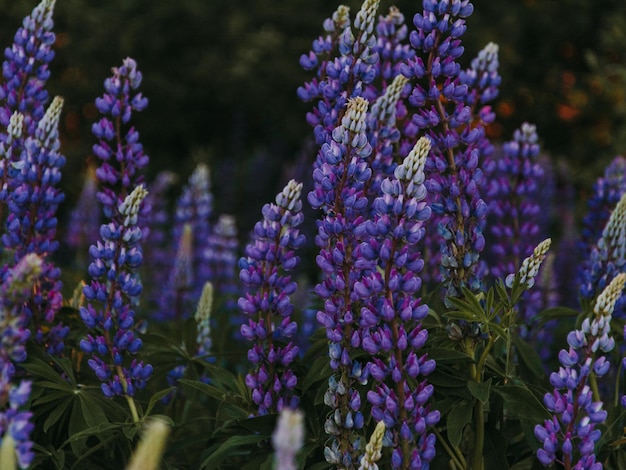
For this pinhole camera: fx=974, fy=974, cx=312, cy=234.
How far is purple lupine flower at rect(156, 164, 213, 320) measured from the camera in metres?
5.08

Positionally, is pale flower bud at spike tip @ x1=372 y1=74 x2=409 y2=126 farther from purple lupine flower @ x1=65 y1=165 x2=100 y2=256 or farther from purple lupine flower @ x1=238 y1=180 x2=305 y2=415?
purple lupine flower @ x1=65 y1=165 x2=100 y2=256

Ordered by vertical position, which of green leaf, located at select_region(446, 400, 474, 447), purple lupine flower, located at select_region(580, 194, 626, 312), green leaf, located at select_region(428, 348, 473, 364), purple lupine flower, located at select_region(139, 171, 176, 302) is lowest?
green leaf, located at select_region(446, 400, 474, 447)

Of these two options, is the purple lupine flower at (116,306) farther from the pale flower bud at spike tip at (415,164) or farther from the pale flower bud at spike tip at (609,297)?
the pale flower bud at spike tip at (609,297)

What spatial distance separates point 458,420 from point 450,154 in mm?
760

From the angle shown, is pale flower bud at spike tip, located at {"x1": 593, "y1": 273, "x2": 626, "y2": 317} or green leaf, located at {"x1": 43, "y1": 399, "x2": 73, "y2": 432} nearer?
pale flower bud at spike tip, located at {"x1": 593, "y1": 273, "x2": 626, "y2": 317}

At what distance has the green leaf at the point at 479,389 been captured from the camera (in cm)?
243

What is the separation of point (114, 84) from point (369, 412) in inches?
52.4

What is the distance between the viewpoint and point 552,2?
33.7 feet

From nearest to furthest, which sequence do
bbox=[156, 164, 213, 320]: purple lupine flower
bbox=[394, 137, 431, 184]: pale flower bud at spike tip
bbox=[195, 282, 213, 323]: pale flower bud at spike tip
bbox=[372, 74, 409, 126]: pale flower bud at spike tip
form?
Result: bbox=[394, 137, 431, 184]: pale flower bud at spike tip → bbox=[372, 74, 409, 126]: pale flower bud at spike tip → bbox=[195, 282, 213, 323]: pale flower bud at spike tip → bbox=[156, 164, 213, 320]: purple lupine flower

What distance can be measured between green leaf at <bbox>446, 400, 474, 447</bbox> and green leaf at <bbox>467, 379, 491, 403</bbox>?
0.19 ft

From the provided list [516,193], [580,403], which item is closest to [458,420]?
[580,403]

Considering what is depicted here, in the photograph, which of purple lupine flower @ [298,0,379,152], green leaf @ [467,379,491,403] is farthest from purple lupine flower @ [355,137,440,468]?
purple lupine flower @ [298,0,379,152]

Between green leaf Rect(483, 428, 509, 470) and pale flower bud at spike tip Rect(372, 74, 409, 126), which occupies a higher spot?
pale flower bud at spike tip Rect(372, 74, 409, 126)

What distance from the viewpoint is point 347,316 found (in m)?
2.48
